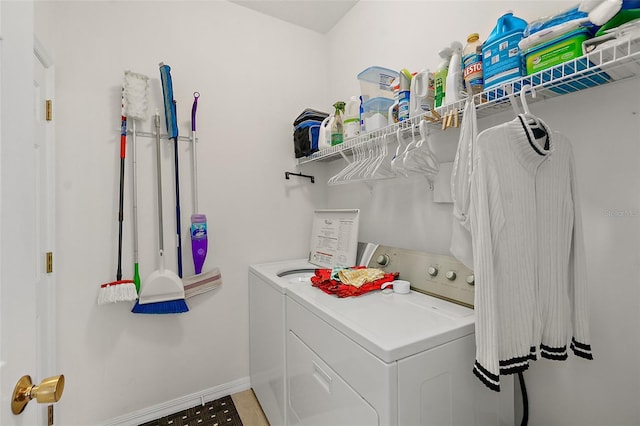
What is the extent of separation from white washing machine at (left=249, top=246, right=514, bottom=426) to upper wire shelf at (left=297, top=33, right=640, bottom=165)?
65 centimetres

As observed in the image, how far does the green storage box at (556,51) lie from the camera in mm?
823

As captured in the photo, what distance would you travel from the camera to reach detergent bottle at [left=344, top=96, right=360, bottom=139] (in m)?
1.72

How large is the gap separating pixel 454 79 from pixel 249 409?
2134mm

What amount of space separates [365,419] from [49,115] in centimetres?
201

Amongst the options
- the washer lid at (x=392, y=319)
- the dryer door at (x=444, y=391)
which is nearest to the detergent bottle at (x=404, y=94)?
the washer lid at (x=392, y=319)

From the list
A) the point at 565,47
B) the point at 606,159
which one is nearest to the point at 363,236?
the point at 606,159

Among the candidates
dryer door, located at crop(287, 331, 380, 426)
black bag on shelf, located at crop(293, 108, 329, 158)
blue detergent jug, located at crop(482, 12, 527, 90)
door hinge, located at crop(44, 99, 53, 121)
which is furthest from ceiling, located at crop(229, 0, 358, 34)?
dryer door, located at crop(287, 331, 380, 426)

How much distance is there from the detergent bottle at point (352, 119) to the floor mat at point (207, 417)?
1830mm

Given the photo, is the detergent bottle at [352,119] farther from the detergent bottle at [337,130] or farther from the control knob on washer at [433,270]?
the control knob on washer at [433,270]

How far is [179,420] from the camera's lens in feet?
5.86

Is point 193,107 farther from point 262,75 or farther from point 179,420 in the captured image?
point 179,420

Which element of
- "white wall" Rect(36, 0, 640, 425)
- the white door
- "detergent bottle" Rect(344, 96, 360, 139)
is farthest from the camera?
"detergent bottle" Rect(344, 96, 360, 139)

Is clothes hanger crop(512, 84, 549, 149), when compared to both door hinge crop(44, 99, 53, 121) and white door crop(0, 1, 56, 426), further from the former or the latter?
door hinge crop(44, 99, 53, 121)

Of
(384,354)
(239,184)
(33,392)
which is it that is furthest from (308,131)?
(33,392)
